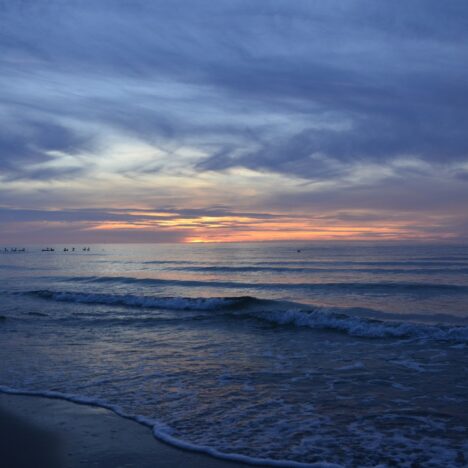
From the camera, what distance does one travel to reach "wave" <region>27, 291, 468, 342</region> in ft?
55.2

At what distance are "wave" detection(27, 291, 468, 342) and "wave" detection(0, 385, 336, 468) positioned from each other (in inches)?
428

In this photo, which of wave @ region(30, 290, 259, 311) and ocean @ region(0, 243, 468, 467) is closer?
ocean @ region(0, 243, 468, 467)

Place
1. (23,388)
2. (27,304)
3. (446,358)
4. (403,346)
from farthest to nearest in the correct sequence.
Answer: (27,304) < (403,346) < (446,358) < (23,388)

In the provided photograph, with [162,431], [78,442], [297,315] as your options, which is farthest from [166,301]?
[78,442]

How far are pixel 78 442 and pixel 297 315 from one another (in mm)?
15061

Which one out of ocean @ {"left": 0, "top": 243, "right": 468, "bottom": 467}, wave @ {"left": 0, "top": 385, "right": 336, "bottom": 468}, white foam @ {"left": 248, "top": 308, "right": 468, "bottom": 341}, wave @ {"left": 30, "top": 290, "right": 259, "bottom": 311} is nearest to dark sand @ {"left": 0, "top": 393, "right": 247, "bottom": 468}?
wave @ {"left": 0, "top": 385, "right": 336, "bottom": 468}

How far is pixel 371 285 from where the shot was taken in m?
33.1

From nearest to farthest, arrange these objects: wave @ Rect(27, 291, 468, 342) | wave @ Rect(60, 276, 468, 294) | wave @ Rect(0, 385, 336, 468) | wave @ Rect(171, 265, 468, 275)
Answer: wave @ Rect(0, 385, 336, 468) < wave @ Rect(27, 291, 468, 342) < wave @ Rect(60, 276, 468, 294) < wave @ Rect(171, 265, 468, 275)

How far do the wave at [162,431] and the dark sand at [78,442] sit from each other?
4.4 inches

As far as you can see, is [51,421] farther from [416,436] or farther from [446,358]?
[446,358]

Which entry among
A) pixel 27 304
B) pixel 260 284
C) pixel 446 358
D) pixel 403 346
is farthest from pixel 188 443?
pixel 260 284

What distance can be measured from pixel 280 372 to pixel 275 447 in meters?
4.67

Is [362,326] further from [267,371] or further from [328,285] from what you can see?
[328,285]

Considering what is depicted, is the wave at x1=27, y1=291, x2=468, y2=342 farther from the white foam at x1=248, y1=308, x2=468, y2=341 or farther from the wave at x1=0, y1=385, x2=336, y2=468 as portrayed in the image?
the wave at x1=0, y1=385, x2=336, y2=468
